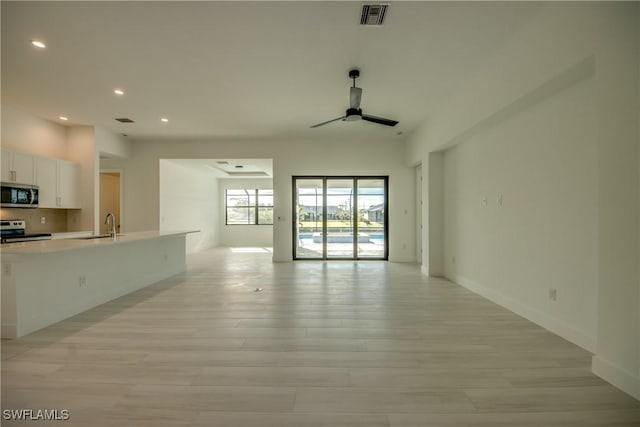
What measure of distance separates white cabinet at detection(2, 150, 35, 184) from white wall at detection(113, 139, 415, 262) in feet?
6.81

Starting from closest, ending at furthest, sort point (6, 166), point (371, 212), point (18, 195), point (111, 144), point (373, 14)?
point (373, 14)
point (6, 166)
point (18, 195)
point (111, 144)
point (371, 212)

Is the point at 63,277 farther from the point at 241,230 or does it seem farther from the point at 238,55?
the point at 241,230

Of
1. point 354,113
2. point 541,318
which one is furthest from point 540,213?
point 354,113

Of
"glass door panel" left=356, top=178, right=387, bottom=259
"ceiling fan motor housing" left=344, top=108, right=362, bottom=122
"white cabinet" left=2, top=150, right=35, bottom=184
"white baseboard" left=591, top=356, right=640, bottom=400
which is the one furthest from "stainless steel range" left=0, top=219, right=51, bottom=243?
"white baseboard" left=591, top=356, right=640, bottom=400

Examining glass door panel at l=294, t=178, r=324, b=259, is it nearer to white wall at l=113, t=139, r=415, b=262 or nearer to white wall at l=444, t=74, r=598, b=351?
white wall at l=113, t=139, r=415, b=262

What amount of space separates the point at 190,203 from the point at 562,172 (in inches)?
348

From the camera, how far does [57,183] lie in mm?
5469

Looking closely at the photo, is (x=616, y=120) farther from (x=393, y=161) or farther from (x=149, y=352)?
(x=393, y=161)

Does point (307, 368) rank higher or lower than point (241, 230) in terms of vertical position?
lower

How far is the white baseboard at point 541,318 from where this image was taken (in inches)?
98.7

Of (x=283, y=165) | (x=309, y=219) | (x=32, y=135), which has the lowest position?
(x=309, y=219)

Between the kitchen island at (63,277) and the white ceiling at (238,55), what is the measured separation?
2.14 metres

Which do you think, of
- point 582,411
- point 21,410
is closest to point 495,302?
point 582,411

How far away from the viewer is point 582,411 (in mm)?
1713
